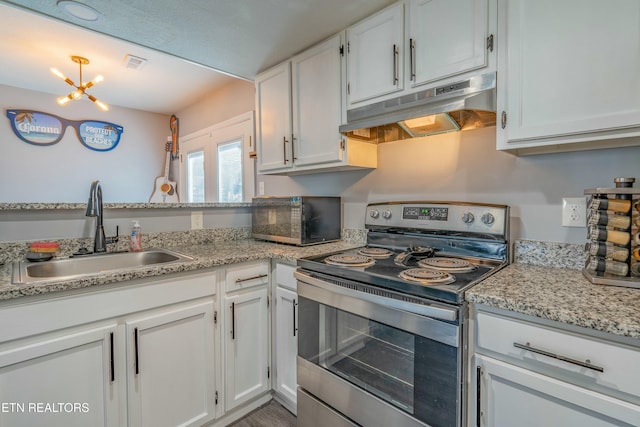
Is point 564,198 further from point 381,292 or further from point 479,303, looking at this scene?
point 381,292

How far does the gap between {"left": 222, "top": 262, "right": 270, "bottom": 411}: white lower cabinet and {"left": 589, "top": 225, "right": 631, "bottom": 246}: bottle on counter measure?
1.45 m

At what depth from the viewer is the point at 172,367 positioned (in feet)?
4.65

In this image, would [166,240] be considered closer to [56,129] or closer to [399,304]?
[399,304]

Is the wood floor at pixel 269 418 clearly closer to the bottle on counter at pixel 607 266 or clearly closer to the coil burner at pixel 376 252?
the coil burner at pixel 376 252

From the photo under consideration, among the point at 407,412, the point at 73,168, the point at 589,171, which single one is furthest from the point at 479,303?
the point at 73,168

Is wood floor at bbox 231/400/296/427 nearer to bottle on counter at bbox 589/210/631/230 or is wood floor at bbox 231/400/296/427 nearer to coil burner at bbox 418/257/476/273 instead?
coil burner at bbox 418/257/476/273

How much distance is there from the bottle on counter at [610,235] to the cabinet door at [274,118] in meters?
1.54

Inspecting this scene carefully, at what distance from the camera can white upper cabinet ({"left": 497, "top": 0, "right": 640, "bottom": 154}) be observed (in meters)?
0.94

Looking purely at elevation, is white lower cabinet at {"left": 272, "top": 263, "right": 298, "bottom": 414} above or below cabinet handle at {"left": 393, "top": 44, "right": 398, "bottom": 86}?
below

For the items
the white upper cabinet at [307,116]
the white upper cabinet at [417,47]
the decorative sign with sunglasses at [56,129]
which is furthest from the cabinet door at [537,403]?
the decorative sign with sunglasses at [56,129]

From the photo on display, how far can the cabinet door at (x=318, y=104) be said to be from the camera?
173cm

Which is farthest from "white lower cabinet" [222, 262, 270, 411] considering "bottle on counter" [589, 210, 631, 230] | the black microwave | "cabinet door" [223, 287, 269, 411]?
"bottle on counter" [589, 210, 631, 230]

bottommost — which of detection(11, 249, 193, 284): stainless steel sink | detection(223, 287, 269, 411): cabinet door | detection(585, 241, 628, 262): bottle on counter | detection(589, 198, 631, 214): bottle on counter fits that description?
detection(223, 287, 269, 411): cabinet door

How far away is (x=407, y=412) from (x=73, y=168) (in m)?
4.45
